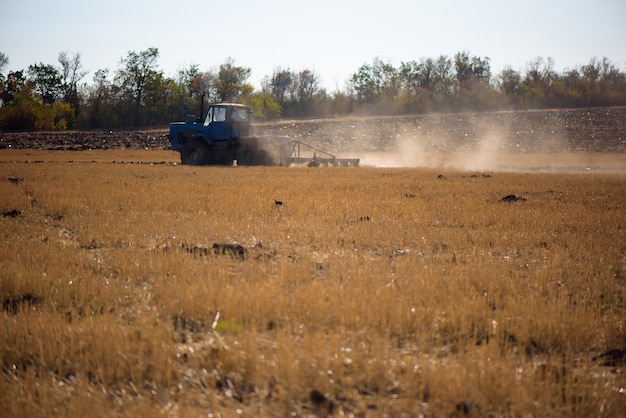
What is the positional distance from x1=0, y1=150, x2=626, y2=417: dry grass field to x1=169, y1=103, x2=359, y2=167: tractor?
58.5ft

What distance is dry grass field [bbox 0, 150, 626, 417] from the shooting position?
3.97 metres

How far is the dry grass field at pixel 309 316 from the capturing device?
156 inches

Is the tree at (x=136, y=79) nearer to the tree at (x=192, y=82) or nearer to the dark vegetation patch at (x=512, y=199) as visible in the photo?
the tree at (x=192, y=82)

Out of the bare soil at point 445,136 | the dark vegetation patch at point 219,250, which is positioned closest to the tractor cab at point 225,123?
the bare soil at point 445,136

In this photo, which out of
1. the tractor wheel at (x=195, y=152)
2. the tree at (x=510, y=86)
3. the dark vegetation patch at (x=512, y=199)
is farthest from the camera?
the tree at (x=510, y=86)

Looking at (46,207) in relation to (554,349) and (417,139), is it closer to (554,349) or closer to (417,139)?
(554,349)

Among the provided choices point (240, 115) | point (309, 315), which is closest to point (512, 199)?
point (309, 315)

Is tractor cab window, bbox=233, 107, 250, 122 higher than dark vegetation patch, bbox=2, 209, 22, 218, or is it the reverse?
tractor cab window, bbox=233, 107, 250, 122

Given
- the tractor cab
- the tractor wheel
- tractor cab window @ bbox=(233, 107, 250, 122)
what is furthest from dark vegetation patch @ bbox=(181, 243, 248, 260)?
tractor cab window @ bbox=(233, 107, 250, 122)

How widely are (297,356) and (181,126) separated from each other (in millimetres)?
27479

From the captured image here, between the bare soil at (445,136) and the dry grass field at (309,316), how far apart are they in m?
32.9

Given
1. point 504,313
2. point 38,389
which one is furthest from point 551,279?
point 38,389

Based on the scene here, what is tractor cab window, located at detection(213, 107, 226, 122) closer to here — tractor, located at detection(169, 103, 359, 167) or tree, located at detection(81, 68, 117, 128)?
tractor, located at detection(169, 103, 359, 167)

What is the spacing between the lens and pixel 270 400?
3932mm
